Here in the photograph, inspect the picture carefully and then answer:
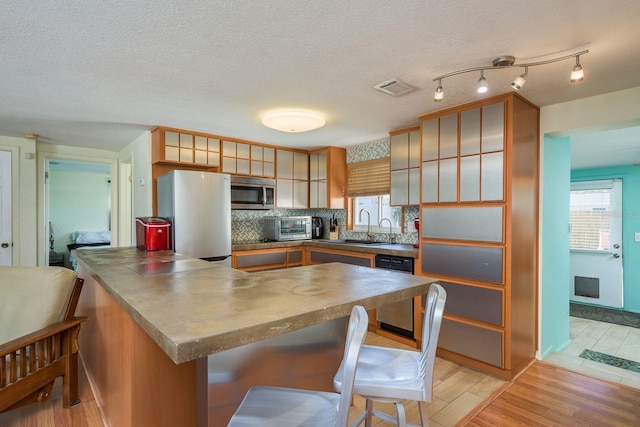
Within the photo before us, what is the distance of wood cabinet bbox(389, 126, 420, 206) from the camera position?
344 cm

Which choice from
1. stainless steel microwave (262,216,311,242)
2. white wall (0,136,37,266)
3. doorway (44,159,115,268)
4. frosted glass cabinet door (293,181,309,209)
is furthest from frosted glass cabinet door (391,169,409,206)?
doorway (44,159,115,268)

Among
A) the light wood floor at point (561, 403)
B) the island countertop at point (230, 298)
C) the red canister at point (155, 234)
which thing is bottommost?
the light wood floor at point (561, 403)

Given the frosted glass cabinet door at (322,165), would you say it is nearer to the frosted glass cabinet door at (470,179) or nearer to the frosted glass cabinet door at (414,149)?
the frosted glass cabinet door at (414,149)

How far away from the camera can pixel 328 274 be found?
173cm

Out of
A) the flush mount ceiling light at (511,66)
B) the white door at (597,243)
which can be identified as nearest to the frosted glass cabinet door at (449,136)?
the flush mount ceiling light at (511,66)

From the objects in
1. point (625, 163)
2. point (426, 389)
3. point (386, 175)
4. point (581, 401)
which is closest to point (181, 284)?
point (426, 389)

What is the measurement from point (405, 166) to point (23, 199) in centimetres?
482

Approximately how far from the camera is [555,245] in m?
3.05

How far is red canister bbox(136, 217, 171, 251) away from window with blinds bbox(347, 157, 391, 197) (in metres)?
2.50

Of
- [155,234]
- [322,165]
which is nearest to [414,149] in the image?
[322,165]

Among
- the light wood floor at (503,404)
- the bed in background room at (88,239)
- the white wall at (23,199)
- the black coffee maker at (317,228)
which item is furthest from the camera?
the bed in background room at (88,239)

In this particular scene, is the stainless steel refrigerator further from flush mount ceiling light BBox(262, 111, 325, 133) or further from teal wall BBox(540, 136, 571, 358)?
teal wall BBox(540, 136, 571, 358)

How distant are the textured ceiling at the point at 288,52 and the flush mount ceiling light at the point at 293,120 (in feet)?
0.29

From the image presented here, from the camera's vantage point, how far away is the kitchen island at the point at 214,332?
36.7 inches
